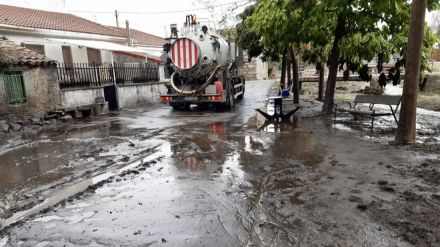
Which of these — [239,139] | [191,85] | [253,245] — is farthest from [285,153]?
[191,85]

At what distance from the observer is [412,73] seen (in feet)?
21.4

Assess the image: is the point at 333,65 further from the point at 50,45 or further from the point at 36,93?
the point at 50,45

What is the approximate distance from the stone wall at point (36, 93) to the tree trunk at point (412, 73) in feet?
36.7

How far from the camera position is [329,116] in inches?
435

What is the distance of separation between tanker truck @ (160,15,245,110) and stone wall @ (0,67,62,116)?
161 inches

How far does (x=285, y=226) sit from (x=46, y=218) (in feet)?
9.53

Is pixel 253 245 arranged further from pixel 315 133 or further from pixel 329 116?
pixel 329 116

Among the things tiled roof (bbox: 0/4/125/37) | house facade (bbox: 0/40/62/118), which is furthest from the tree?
tiled roof (bbox: 0/4/125/37)

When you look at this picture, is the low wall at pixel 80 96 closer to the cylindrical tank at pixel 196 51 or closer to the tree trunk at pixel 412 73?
the cylindrical tank at pixel 196 51

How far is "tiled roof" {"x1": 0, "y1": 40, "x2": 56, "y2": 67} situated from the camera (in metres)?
11.0

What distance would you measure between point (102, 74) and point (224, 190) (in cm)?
1217

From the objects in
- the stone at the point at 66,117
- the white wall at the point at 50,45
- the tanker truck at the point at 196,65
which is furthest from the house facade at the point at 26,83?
the white wall at the point at 50,45

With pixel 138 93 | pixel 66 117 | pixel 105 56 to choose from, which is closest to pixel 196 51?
pixel 66 117

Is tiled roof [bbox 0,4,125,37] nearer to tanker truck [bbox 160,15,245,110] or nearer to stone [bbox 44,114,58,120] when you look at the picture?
stone [bbox 44,114,58,120]
